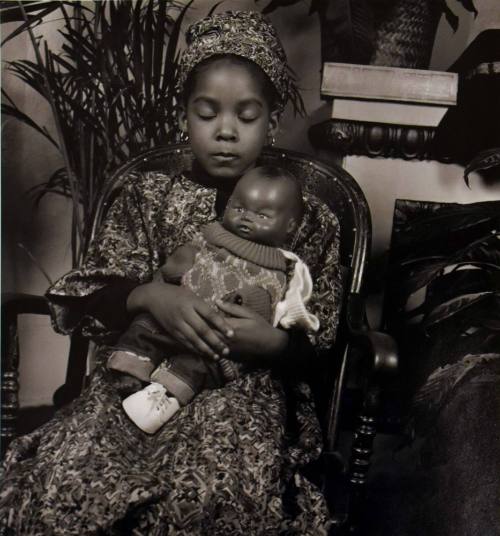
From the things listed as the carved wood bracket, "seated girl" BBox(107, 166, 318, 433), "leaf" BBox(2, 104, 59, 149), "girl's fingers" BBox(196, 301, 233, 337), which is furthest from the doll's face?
"leaf" BBox(2, 104, 59, 149)

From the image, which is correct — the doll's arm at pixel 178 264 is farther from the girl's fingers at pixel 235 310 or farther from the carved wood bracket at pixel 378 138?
the carved wood bracket at pixel 378 138

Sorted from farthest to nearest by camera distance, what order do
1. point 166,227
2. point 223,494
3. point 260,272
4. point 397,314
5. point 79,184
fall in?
1. point 79,184
2. point 397,314
3. point 166,227
4. point 260,272
5. point 223,494

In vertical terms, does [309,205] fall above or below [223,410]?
above

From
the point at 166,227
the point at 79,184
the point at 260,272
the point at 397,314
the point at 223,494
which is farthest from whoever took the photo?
the point at 79,184

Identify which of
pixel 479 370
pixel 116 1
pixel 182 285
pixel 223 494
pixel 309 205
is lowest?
pixel 223 494

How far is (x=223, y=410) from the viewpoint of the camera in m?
0.73

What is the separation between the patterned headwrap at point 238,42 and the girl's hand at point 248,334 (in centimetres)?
33

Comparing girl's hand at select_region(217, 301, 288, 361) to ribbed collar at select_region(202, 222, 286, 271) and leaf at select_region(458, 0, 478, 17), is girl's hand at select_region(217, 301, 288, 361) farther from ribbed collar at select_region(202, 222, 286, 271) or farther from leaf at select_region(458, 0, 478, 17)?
leaf at select_region(458, 0, 478, 17)

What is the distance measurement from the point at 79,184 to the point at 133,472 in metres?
0.67

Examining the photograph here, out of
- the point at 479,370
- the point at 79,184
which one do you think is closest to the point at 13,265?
the point at 79,184

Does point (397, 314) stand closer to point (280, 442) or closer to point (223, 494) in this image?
point (280, 442)

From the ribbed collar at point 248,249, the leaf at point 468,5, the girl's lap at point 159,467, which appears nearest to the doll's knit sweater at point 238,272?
the ribbed collar at point 248,249

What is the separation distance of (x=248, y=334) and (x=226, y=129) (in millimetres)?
279

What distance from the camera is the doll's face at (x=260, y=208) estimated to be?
0.76 m
